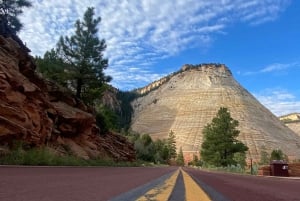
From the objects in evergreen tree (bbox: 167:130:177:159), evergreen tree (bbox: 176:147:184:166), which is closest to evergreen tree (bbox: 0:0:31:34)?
evergreen tree (bbox: 167:130:177:159)

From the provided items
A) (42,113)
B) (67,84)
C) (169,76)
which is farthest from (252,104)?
(42,113)

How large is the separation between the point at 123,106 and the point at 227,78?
4890 cm

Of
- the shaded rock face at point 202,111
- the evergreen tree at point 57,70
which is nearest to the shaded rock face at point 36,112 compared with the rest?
the evergreen tree at point 57,70

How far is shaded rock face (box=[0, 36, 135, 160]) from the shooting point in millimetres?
18219

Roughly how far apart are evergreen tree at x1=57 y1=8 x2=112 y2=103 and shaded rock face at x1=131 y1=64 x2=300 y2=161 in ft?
268

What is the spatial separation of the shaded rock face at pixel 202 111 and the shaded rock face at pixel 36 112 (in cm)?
8473

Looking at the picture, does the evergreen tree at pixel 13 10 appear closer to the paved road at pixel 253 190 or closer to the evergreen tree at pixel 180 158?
the paved road at pixel 253 190

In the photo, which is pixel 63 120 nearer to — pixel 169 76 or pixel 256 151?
pixel 256 151

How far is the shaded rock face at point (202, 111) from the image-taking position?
124 meters

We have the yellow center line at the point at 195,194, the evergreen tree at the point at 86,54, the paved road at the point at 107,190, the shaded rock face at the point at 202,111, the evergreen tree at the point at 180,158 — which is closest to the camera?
the paved road at the point at 107,190

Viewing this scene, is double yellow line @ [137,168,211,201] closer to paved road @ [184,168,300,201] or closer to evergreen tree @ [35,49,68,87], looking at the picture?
paved road @ [184,168,300,201]

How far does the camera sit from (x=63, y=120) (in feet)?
93.8

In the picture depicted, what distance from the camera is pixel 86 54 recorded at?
112 feet

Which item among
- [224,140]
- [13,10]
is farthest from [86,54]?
[224,140]
